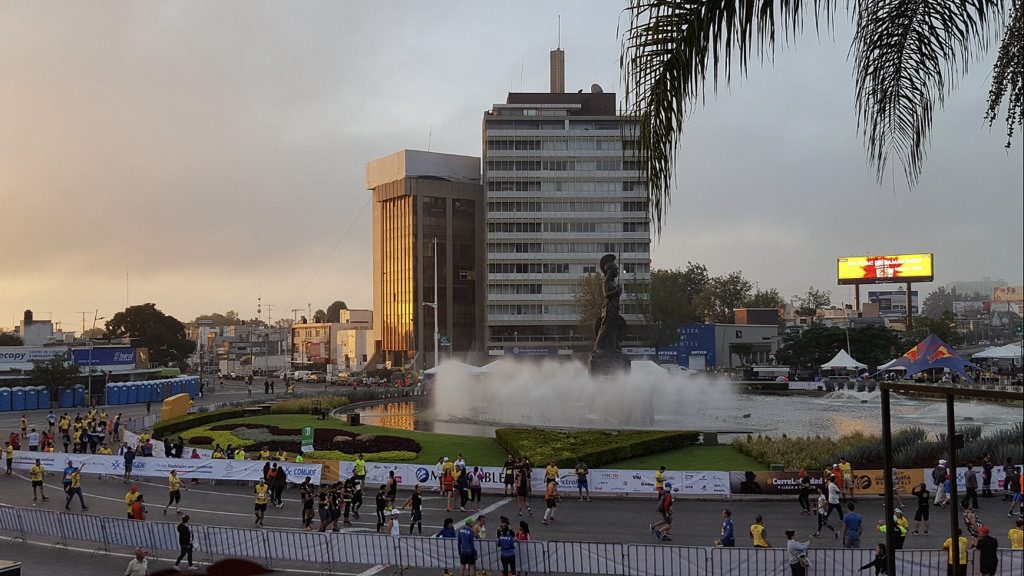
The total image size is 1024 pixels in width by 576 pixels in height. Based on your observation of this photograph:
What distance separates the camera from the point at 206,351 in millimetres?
185125

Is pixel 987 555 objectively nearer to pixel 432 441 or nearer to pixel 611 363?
pixel 432 441

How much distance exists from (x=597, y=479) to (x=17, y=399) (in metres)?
51.6

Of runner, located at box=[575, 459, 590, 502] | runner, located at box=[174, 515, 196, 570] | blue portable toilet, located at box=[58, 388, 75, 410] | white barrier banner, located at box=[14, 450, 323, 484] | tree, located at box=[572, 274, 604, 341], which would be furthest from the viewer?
tree, located at box=[572, 274, 604, 341]

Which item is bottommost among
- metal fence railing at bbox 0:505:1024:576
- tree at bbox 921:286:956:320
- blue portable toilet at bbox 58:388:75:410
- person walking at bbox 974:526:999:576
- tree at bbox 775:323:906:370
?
blue portable toilet at bbox 58:388:75:410

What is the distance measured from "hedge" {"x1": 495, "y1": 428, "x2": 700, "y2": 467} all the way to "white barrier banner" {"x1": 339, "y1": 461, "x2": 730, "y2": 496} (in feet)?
6.07

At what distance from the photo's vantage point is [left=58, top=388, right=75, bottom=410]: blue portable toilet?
61.9 meters

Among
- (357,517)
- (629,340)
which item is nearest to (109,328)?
(629,340)

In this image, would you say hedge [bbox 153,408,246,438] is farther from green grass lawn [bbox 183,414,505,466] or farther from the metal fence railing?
the metal fence railing

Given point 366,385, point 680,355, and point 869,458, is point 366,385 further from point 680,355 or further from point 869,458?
point 869,458

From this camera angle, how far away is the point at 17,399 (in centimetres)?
5997

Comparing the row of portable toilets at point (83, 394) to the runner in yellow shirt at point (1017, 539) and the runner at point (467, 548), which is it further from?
the runner in yellow shirt at point (1017, 539)

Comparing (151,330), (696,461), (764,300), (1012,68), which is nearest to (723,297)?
(764,300)

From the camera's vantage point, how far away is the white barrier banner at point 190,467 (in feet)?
88.0

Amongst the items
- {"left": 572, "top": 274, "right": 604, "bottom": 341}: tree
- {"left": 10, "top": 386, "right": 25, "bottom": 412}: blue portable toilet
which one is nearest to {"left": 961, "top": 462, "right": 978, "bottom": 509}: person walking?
{"left": 10, "top": 386, "right": 25, "bottom": 412}: blue portable toilet
